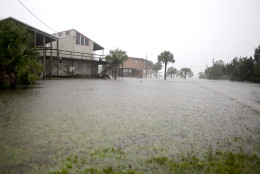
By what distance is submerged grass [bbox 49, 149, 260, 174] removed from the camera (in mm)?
1077

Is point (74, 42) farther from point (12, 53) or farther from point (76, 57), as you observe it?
point (12, 53)

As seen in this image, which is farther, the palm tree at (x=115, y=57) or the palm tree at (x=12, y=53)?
the palm tree at (x=115, y=57)

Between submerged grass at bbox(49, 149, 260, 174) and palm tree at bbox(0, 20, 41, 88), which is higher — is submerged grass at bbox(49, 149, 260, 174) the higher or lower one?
the lower one

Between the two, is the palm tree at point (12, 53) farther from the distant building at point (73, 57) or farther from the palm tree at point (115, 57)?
the palm tree at point (115, 57)

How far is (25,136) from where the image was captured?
1644 mm

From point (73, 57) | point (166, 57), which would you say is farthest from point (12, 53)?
point (166, 57)

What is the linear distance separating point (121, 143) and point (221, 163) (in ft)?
2.99

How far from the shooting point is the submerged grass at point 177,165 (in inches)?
42.4

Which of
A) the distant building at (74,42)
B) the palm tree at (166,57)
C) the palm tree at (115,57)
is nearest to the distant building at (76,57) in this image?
the distant building at (74,42)

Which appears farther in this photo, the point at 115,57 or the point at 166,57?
the point at 166,57

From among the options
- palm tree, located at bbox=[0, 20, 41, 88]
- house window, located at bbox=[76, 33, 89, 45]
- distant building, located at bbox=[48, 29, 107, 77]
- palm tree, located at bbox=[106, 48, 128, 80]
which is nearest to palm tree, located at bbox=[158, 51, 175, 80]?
palm tree, located at bbox=[106, 48, 128, 80]

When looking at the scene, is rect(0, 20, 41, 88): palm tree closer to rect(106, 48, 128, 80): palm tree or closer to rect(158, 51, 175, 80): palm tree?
rect(106, 48, 128, 80): palm tree

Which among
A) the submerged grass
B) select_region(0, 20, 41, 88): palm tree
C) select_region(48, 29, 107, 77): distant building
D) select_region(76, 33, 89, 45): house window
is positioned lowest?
the submerged grass

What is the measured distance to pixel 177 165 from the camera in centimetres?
116
